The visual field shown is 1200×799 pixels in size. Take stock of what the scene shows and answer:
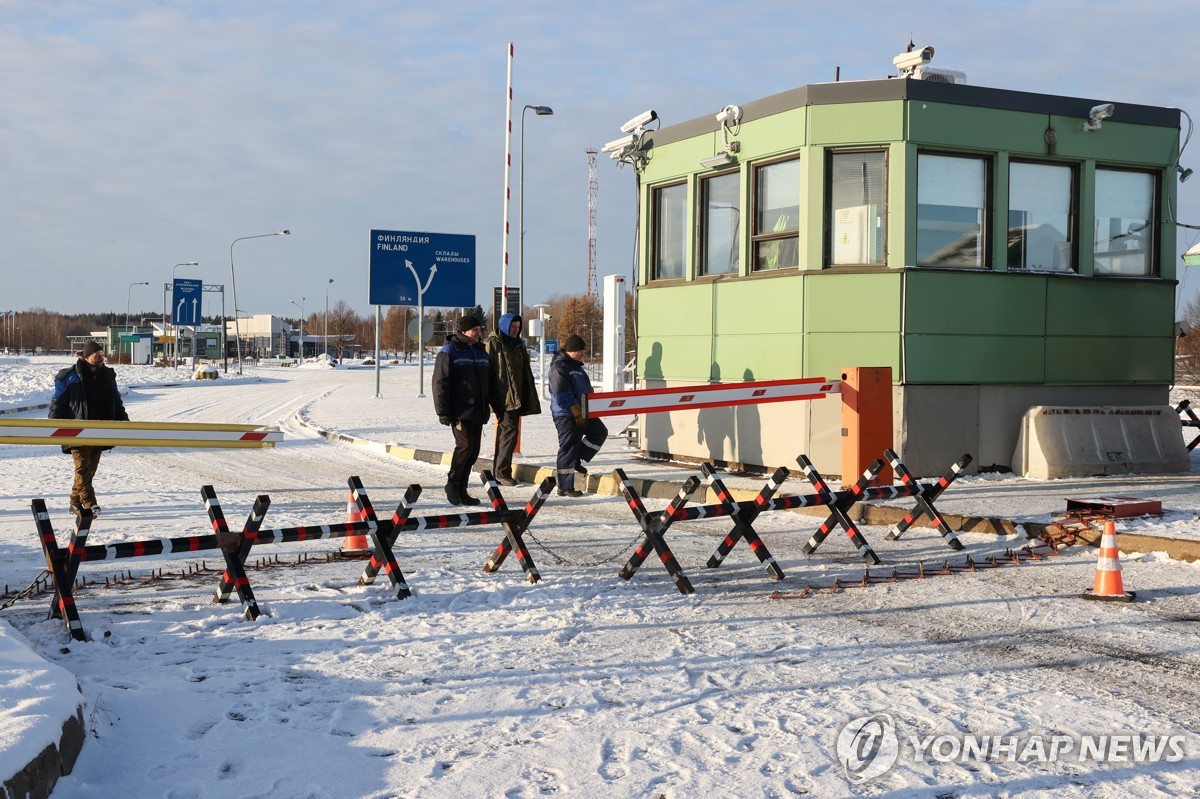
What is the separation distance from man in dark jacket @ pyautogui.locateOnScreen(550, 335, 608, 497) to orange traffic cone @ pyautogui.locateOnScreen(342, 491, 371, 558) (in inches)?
147

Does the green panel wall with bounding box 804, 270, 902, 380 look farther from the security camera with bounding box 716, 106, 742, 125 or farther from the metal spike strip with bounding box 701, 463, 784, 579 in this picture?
the metal spike strip with bounding box 701, 463, 784, 579

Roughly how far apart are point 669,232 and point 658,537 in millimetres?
9098

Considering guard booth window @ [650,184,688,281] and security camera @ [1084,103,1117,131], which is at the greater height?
security camera @ [1084,103,1117,131]

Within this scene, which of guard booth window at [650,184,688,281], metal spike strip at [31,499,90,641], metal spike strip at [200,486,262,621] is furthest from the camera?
guard booth window at [650,184,688,281]

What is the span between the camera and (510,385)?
13172 millimetres

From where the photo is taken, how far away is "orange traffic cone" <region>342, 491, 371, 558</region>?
831 centimetres

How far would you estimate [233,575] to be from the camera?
22.0 ft

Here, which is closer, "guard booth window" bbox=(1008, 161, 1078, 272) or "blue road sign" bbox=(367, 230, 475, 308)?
"guard booth window" bbox=(1008, 161, 1078, 272)

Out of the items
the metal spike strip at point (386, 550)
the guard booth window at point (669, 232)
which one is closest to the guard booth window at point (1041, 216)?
the guard booth window at point (669, 232)

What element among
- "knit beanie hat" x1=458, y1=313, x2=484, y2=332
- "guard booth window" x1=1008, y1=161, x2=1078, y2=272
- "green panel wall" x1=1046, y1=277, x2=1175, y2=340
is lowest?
"knit beanie hat" x1=458, y1=313, x2=484, y2=332

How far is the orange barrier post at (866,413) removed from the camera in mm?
11367

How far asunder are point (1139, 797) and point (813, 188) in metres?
9.98

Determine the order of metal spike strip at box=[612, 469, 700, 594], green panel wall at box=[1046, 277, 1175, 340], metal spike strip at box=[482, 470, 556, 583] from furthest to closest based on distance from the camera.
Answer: green panel wall at box=[1046, 277, 1175, 340] < metal spike strip at box=[482, 470, 556, 583] < metal spike strip at box=[612, 469, 700, 594]

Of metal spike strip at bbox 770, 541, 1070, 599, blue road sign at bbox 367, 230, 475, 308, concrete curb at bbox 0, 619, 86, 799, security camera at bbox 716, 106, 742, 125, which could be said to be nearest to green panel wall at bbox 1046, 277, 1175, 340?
security camera at bbox 716, 106, 742, 125
